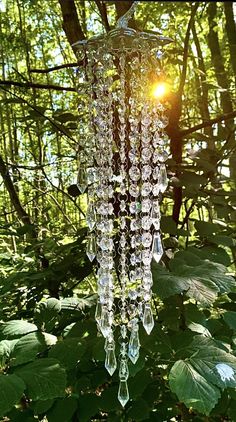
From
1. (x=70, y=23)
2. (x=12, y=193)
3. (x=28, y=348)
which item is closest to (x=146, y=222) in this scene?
(x=28, y=348)

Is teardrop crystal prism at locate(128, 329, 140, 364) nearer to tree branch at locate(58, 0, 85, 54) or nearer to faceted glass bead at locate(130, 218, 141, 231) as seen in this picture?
faceted glass bead at locate(130, 218, 141, 231)

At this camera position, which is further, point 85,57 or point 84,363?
point 84,363

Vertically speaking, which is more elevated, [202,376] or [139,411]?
[202,376]

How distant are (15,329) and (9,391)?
0.22 metres

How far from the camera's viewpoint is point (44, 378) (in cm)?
71

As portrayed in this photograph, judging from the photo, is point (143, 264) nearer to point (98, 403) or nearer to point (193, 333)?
point (193, 333)

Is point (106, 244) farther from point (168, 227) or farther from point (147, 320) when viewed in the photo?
point (168, 227)

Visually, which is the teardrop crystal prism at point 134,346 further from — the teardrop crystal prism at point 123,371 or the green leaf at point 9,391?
the green leaf at point 9,391

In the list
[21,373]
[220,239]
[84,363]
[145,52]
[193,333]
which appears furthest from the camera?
[220,239]

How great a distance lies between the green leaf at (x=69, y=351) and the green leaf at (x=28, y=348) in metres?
0.03

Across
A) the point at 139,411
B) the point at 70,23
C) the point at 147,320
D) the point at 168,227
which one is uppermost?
the point at 70,23

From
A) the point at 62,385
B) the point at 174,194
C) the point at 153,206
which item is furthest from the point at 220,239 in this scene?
the point at 62,385

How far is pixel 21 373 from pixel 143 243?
30 centimetres

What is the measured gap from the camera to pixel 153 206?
0.71 meters
